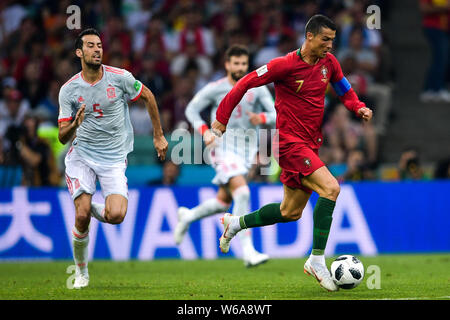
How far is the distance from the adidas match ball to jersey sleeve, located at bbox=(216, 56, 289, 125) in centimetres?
188

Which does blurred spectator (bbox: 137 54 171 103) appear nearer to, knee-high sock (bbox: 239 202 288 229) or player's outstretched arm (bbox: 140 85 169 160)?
player's outstretched arm (bbox: 140 85 169 160)

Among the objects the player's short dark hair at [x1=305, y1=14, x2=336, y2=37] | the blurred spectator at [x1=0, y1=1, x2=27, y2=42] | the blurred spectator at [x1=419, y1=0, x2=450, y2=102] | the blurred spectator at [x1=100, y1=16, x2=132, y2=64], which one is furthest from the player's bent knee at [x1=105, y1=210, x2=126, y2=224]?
the blurred spectator at [x1=419, y1=0, x2=450, y2=102]

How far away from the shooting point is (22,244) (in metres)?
13.9

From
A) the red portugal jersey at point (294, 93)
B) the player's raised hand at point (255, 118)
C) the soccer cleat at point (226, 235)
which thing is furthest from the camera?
the player's raised hand at point (255, 118)

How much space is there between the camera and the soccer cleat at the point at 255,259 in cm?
1140

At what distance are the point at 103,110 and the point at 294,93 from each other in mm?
2134

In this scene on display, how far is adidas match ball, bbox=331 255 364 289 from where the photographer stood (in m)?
8.54

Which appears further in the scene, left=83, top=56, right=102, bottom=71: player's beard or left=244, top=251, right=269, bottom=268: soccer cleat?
left=244, top=251, right=269, bottom=268: soccer cleat

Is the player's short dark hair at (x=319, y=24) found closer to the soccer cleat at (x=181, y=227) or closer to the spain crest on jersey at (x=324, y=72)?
the spain crest on jersey at (x=324, y=72)

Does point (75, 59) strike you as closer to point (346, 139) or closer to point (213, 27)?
point (213, 27)

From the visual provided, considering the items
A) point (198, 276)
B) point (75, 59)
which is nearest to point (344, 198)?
point (198, 276)

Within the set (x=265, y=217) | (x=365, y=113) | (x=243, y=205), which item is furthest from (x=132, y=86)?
(x=243, y=205)

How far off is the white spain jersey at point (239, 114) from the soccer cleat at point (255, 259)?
133 cm

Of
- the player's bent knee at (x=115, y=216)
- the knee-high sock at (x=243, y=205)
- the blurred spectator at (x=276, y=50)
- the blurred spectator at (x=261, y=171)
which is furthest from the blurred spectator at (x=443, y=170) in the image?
the player's bent knee at (x=115, y=216)
